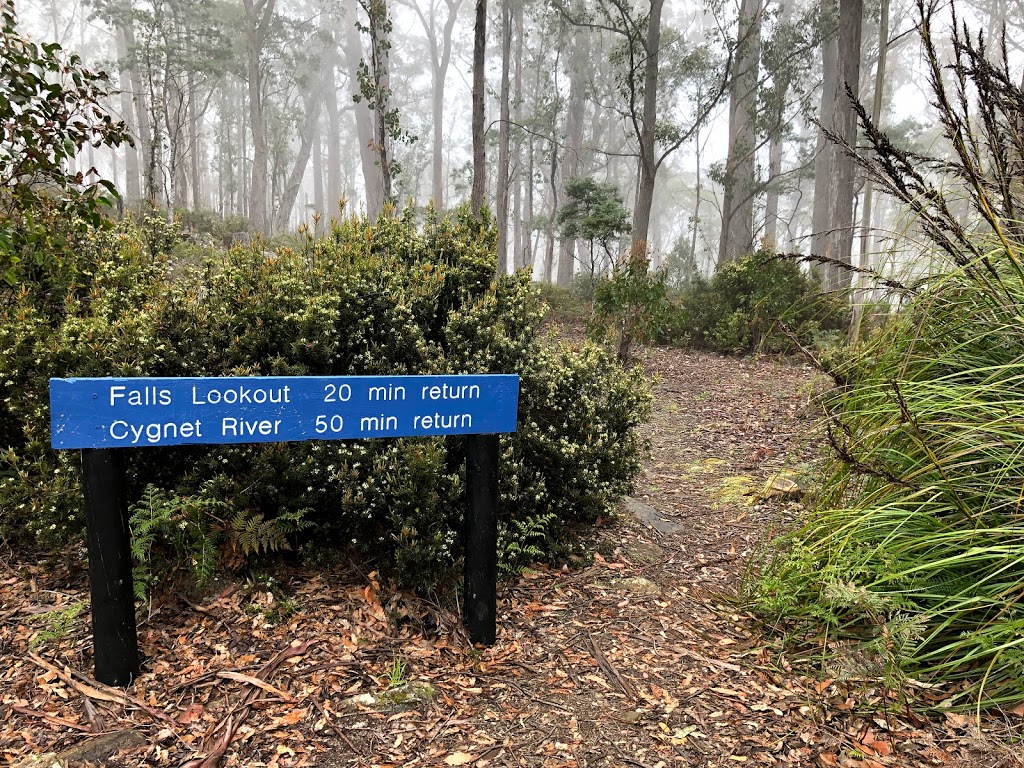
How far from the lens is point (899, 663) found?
2361 millimetres

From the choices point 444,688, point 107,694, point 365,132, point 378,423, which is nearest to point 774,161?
point 365,132

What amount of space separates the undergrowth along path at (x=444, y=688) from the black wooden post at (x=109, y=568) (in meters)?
0.11

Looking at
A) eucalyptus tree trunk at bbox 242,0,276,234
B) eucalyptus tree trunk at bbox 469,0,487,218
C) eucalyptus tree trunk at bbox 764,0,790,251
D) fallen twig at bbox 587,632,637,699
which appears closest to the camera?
fallen twig at bbox 587,632,637,699

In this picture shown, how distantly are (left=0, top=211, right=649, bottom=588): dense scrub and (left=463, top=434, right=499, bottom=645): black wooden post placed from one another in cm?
21

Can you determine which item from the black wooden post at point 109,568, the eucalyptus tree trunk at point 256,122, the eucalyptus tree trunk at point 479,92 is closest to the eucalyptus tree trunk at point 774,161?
the eucalyptus tree trunk at point 479,92

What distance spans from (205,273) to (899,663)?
3575 millimetres

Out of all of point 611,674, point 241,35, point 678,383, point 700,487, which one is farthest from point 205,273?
point 241,35

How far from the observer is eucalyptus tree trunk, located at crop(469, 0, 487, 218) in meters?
10.2

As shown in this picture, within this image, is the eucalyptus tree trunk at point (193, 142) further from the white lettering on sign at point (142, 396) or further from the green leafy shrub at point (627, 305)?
the white lettering on sign at point (142, 396)

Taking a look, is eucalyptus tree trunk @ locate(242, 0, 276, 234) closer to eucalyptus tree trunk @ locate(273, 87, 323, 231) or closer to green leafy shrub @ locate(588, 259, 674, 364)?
eucalyptus tree trunk @ locate(273, 87, 323, 231)

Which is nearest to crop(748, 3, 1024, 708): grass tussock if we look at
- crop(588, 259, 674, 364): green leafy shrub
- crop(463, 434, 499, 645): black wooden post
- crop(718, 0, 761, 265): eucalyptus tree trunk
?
crop(463, 434, 499, 645): black wooden post

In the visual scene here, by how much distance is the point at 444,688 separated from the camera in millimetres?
2557

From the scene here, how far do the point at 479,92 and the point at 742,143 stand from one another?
11.4 meters

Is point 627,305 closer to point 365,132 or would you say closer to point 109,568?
point 109,568
